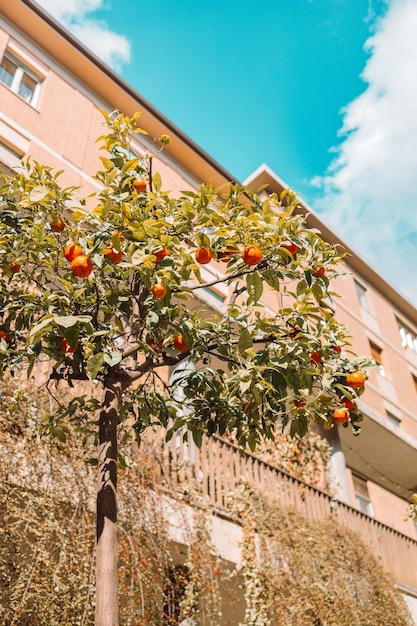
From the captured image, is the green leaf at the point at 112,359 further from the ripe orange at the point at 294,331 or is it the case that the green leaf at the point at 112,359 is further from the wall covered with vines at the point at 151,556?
the wall covered with vines at the point at 151,556

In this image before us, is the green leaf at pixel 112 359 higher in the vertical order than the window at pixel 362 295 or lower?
lower

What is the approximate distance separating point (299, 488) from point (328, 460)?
2.76 m

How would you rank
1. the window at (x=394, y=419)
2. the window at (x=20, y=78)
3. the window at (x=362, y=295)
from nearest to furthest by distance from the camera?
the window at (x=20, y=78) → the window at (x=394, y=419) → the window at (x=362, y=295)

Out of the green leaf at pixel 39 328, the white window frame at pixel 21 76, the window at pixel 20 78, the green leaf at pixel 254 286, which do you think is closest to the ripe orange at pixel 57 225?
the green leaf at pixel 39 328

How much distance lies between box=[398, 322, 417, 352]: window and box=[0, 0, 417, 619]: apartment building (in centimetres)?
150

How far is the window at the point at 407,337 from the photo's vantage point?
2116 centimetres

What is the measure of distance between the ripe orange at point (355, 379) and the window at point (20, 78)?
1095 cm

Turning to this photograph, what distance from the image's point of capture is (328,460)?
1137cm

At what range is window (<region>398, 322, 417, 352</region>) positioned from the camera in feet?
69.4

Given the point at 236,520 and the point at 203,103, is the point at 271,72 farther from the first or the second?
the point at 236,520

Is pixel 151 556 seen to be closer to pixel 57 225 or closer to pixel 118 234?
pixel 57 225

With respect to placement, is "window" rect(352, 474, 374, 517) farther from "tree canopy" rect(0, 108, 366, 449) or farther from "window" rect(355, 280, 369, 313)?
"tree canopy" rect(0, 108, 366, 449)

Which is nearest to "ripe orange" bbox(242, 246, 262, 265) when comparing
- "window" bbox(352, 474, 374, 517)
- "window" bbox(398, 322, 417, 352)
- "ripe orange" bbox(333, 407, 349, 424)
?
"ripe orange" bbox(333, 407, 349, 424)

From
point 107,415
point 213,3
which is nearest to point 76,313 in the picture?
point 107,415
